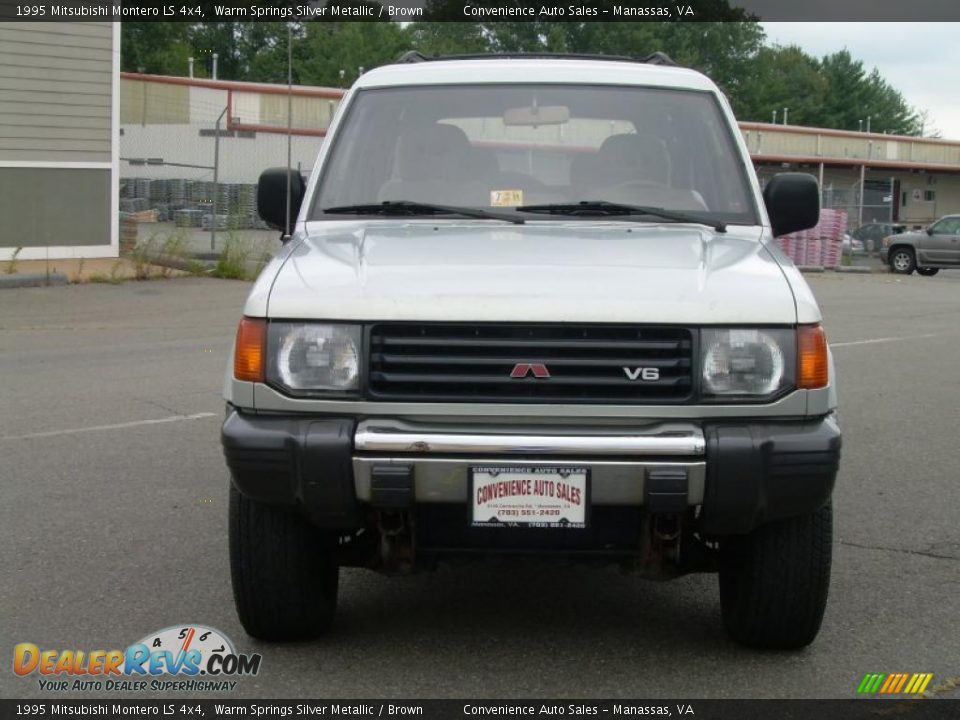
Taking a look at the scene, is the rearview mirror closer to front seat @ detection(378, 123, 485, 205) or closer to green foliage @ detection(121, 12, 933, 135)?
front seat @ detection(378, 123, 485, 205)

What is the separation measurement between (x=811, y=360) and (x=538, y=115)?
6.66ft

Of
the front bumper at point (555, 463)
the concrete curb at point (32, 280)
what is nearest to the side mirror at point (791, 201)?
the front bumper at point (555, 463)

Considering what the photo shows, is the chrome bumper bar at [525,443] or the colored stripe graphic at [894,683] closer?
the chrome bumper bar at [525,443]

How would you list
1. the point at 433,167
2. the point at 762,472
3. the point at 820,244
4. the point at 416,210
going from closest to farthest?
the point at 762,472 < the point at 416,210 < the point at 433,167 < the point at 820,244

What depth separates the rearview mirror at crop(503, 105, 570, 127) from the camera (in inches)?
217

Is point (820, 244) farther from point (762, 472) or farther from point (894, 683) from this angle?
point (762, 472)

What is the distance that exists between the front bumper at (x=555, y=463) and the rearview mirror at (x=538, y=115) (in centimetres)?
203

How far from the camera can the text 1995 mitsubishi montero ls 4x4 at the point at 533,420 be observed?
3.82 meters

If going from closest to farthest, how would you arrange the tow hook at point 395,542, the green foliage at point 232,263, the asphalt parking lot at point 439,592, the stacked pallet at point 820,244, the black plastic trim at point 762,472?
the black plastic trim at point 762,472
the tow hook at point 395,542
the asphalt parking lot at point 439,592
the green foliage at point 232,263
the stacked pallet at point 820,244

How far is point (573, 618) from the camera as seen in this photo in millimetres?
4801

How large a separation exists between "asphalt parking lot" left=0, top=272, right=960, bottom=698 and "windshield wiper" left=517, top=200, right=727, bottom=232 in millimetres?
1444

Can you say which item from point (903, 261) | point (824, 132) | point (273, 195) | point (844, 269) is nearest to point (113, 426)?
point (273, 195)

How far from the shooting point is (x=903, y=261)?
3512 cm

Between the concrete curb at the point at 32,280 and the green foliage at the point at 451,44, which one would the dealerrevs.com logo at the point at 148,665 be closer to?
the concrete curb at the point at 32,280
